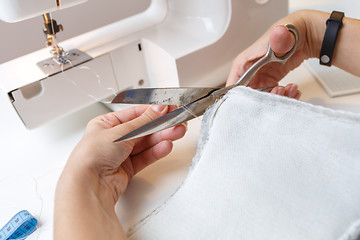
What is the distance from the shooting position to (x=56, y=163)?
635 mm

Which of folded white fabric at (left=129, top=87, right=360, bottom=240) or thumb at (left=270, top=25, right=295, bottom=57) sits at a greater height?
thumb at (left=270, top=25, right=295, bottom=57)

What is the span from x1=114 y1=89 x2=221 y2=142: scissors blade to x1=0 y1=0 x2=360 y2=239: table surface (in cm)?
11

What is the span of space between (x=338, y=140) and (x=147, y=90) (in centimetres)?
32

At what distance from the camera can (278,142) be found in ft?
1.22

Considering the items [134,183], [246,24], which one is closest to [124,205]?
[134,183]

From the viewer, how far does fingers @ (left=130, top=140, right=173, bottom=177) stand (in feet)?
1.77

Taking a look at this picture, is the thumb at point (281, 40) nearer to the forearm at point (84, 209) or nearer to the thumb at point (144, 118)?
the thumb at point (144, 118)

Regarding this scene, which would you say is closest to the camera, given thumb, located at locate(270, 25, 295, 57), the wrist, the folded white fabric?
the folded white fabric

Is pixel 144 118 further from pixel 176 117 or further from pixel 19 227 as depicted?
pixel 19 227

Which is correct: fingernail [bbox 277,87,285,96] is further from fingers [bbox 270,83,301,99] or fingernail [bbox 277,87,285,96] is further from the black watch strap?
the black watch strap

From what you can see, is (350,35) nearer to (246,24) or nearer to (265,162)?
(246,24)

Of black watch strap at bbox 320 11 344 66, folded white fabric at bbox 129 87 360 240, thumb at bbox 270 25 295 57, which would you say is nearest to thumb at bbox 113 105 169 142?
folded white fabric at bbox 129 87 360 240

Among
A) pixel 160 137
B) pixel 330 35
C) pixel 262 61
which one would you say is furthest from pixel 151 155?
pixel 330 35

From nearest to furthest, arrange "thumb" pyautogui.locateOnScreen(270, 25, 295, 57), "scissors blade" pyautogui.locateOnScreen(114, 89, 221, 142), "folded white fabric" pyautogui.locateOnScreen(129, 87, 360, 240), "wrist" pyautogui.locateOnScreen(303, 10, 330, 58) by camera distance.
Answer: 1. "folded white fabric" pyautogui.locateOnScreen(129, 87, 360, 240)
2. "scissors blade" pyautogui.locateOnScreen(114, 89, 221, 142)
3. "thumb" pyautogui.locateOnScreen(270, 25, 295, 57)
4. "wrist" pyautogui.locateOnScreen(303, 10, 330, 58)
